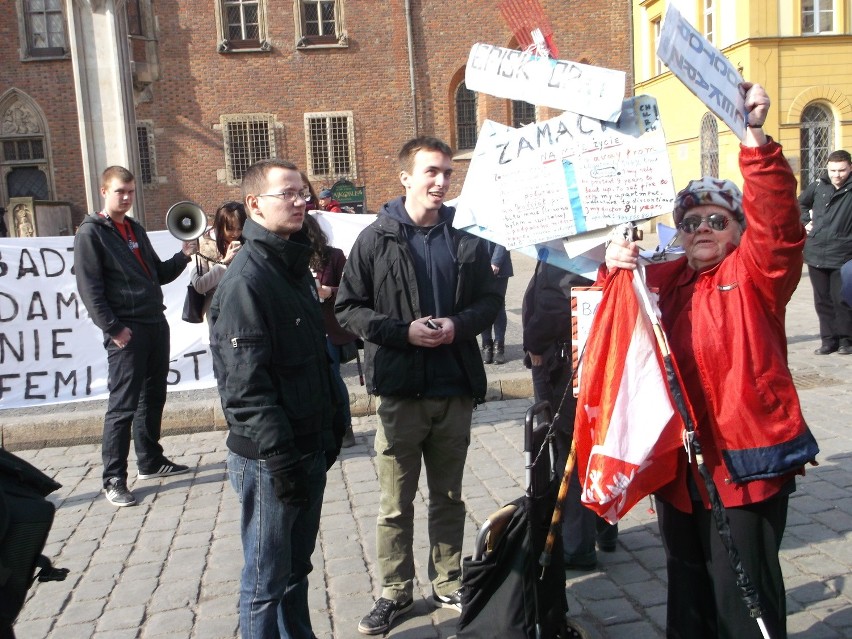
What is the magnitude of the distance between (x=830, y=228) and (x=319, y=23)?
77.7ft

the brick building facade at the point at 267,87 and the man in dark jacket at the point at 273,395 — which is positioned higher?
the brick building facade at the point at 267,87

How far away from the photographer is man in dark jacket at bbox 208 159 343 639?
3113mm

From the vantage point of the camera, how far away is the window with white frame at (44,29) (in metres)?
28.6

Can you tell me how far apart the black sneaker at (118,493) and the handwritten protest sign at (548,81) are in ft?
13.1

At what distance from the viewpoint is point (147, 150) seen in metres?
29.1

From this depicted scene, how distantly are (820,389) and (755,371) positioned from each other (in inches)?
229

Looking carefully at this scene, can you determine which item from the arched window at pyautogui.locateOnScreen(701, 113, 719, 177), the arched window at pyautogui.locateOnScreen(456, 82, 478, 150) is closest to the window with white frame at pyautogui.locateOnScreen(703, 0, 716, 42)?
the arched window at pyautogui.locateOnScreen(701, 113, 719, 177)

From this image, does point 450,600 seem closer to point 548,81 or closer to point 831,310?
point 548,81

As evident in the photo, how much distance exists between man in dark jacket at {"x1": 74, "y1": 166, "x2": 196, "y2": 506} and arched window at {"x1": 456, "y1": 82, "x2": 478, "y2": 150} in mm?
25563

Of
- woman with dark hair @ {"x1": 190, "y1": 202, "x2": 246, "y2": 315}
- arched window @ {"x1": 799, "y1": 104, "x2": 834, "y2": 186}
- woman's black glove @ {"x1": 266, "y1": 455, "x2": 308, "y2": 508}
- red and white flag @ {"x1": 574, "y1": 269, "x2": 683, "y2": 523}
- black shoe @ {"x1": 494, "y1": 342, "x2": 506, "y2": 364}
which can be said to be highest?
arched window @ {"x1": 799, "y1": 104, "x2": 834, "y2": 186}

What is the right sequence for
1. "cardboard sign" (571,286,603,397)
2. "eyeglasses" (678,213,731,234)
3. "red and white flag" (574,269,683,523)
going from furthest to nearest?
"cardboard sign" (571,286,603,397)
"eyeglasses" (678,213,731,234)
"red and white flag" (574,269,683,523)

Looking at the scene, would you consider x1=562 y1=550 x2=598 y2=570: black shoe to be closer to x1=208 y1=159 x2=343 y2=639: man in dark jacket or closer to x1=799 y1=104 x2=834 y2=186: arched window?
x1=208 y1=159 x2=343 y2=639: man in dark jacket

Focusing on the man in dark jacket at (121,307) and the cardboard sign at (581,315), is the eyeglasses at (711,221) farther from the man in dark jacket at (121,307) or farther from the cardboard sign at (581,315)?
the man in dark jacket at (121,307)

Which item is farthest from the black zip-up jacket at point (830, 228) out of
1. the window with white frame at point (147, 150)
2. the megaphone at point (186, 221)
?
the window with white frame at point (147, 150)
